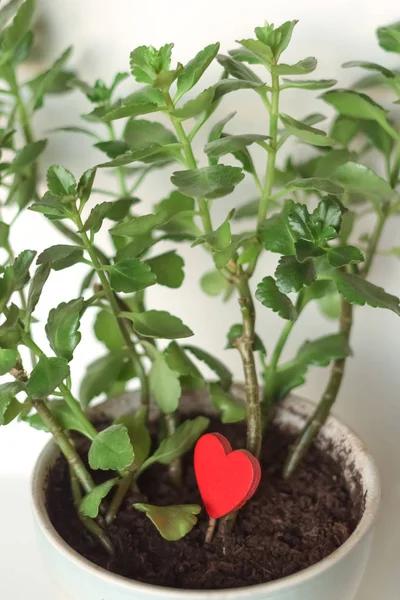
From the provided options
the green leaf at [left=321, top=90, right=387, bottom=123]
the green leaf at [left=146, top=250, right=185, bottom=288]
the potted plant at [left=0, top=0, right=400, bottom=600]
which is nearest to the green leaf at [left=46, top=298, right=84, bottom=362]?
the potted plant at [left=0, top=0, right=400, bottom=600]

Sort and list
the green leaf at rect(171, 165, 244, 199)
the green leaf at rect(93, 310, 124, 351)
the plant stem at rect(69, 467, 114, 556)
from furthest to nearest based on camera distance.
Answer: the green leaf at rect(93, 310, 124, 351) < the plant stem at rect(69, 467, 114, 556) < the green leaf at rect(171, 165, 244, 199)

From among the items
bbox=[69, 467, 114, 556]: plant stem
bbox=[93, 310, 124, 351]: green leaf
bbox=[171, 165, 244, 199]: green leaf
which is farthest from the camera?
bbox=[93, 310, 124, 351]: green leaf

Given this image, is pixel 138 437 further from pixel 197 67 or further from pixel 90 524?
pixel 197 67

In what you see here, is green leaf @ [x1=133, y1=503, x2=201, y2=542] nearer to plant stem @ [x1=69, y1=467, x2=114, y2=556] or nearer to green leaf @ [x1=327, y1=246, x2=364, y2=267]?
plant stem @ [x1=69, y1=467, x2=114, y2=556]

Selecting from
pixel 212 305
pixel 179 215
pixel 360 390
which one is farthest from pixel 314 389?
pixel 179 215

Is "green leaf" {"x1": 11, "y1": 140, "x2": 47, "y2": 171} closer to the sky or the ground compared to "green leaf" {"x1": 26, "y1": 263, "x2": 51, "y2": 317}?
closer to the sky

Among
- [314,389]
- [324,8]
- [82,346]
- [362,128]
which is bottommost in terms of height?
[314,389]

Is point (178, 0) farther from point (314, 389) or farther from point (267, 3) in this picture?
point (314, 389)
